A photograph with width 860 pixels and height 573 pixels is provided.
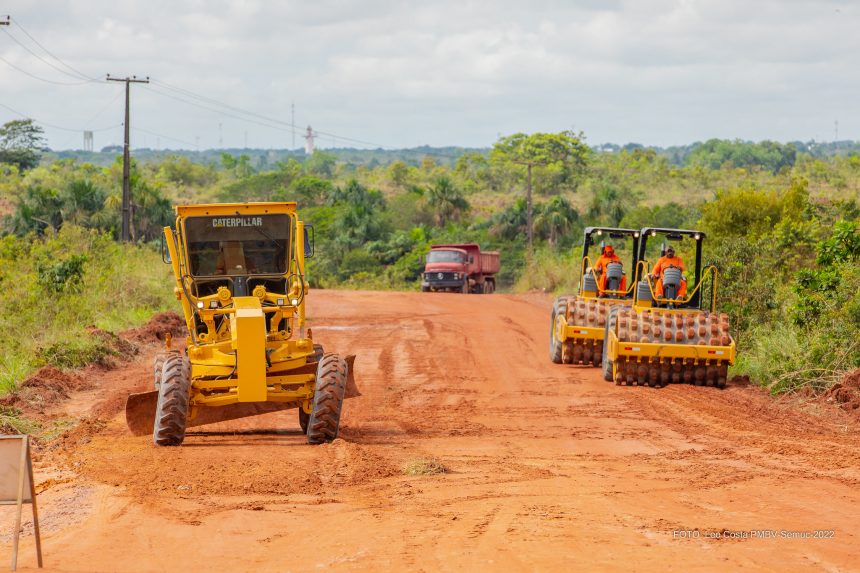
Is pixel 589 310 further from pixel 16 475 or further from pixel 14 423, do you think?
pixel 16 475

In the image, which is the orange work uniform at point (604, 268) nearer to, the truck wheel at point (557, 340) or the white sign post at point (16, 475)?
the truck wheel at point (557, 340)

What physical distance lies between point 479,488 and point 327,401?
9.37 ft

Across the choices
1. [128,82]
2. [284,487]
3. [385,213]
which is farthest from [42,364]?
[385,213]

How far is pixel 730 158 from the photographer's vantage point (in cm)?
15762

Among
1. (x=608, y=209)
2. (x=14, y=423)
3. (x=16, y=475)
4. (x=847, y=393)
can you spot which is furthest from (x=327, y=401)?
(x=608, y=209)

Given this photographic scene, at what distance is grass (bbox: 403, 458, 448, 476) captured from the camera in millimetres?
11148

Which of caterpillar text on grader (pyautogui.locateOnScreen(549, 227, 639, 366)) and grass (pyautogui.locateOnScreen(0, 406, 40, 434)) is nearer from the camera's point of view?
grass (pyautogui.locateOnScreen(0, 406, 40, 434))

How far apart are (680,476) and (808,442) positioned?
2.65m

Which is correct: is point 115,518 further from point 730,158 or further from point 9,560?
point 730,158

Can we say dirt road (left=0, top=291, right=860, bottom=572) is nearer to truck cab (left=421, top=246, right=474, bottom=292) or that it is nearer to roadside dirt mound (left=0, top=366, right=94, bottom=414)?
roadside dirt mound (left=0, top=366, right=94, bottom=414)

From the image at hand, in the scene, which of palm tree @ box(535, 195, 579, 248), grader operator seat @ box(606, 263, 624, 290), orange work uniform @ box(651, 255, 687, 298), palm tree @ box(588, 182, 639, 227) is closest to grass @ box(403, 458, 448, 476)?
orange work uniform @ box(651, 255, 687, 298)

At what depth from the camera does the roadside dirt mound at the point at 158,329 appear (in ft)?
80.7

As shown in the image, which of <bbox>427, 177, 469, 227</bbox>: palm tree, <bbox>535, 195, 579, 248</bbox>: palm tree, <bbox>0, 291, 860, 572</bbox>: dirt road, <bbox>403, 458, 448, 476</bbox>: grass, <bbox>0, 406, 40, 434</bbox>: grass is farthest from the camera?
<bbox>427, 177, 469, 227</bbox>: palm tree

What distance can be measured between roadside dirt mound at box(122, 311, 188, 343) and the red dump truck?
19.4 meters
